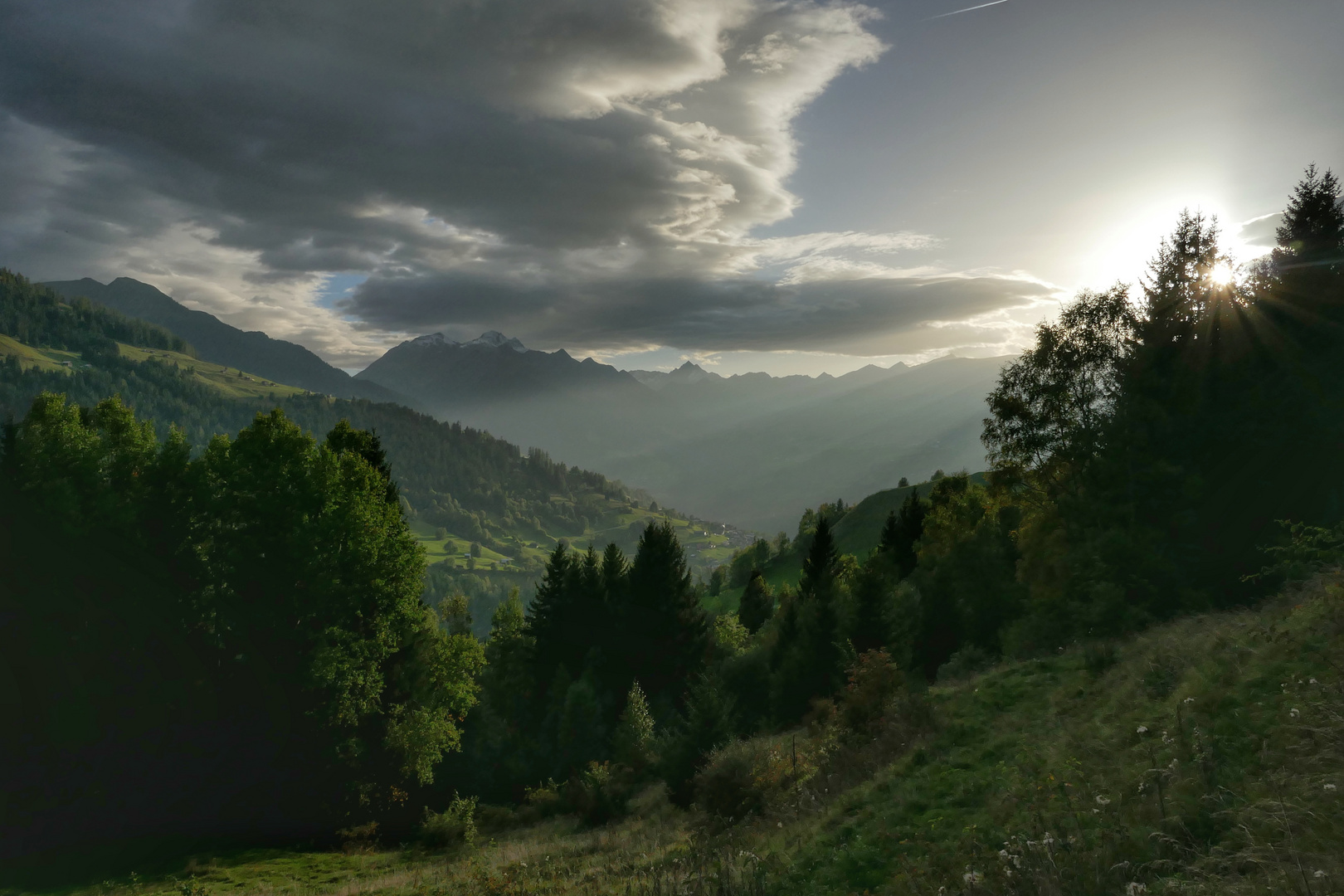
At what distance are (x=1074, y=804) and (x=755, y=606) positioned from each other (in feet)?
239

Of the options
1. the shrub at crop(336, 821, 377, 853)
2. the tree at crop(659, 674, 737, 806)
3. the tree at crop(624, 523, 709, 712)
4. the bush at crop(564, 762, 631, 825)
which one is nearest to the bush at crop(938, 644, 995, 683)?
the tree at crop(659, 674, 737, 806)

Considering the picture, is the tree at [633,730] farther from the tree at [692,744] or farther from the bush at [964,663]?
the bush at [964,663]

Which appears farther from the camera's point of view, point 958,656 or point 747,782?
point 958,656

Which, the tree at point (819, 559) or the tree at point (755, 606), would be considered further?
the tree at point (755, 606)

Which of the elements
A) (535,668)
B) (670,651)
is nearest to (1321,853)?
(670,651)

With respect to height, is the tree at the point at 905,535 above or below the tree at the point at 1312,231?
below

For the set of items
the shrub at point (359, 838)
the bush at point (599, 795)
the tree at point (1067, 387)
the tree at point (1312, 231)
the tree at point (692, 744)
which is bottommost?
the bush at point (599, 795)

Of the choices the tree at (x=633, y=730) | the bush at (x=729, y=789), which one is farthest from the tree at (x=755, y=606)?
the bush at (x=729, y=789)

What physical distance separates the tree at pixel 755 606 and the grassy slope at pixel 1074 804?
62.7 meters

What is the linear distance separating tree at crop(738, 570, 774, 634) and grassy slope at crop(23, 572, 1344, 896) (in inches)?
2470

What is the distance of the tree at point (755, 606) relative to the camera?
263 ft

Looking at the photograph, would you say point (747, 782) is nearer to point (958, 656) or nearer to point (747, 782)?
point (747, 782)

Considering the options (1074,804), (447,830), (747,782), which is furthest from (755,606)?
(1074,804)

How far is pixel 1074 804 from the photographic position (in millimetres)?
9945
